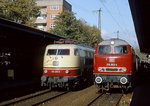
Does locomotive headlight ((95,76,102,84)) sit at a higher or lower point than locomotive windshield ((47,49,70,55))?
lower

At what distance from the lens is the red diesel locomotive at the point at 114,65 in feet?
51.2

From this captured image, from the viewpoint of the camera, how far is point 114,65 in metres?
15.9

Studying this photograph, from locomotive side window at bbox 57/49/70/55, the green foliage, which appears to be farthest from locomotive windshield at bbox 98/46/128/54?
the green foliage

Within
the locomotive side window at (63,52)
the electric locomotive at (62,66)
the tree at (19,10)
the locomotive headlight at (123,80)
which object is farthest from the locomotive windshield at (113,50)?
the tree at (19,10)

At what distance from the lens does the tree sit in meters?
43.2

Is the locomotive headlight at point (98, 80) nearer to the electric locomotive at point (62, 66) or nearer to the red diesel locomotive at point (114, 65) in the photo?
the red diesel locomotive at point (114, 65)

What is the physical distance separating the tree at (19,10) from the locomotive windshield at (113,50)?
92.3 feet

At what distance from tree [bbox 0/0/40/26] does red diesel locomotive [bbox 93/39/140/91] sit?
93.1ft

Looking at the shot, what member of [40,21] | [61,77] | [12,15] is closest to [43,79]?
[61,77]

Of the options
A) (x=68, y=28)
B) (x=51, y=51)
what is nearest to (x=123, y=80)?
(x=51, y=51)

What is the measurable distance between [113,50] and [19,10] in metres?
32.3

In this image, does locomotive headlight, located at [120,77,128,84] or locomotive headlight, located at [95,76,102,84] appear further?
locomotive headlight, located at [95,76,102,84]

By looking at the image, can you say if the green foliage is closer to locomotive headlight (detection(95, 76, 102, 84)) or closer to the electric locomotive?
the electric locomotive

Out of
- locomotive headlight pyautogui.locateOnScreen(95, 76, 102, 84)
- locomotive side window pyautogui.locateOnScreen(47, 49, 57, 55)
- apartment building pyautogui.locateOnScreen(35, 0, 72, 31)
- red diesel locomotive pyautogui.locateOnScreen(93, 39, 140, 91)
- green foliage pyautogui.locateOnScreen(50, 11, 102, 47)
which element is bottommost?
locomotive headlight pyautogui.locateOnScreen(95, 76, 102, 84)
